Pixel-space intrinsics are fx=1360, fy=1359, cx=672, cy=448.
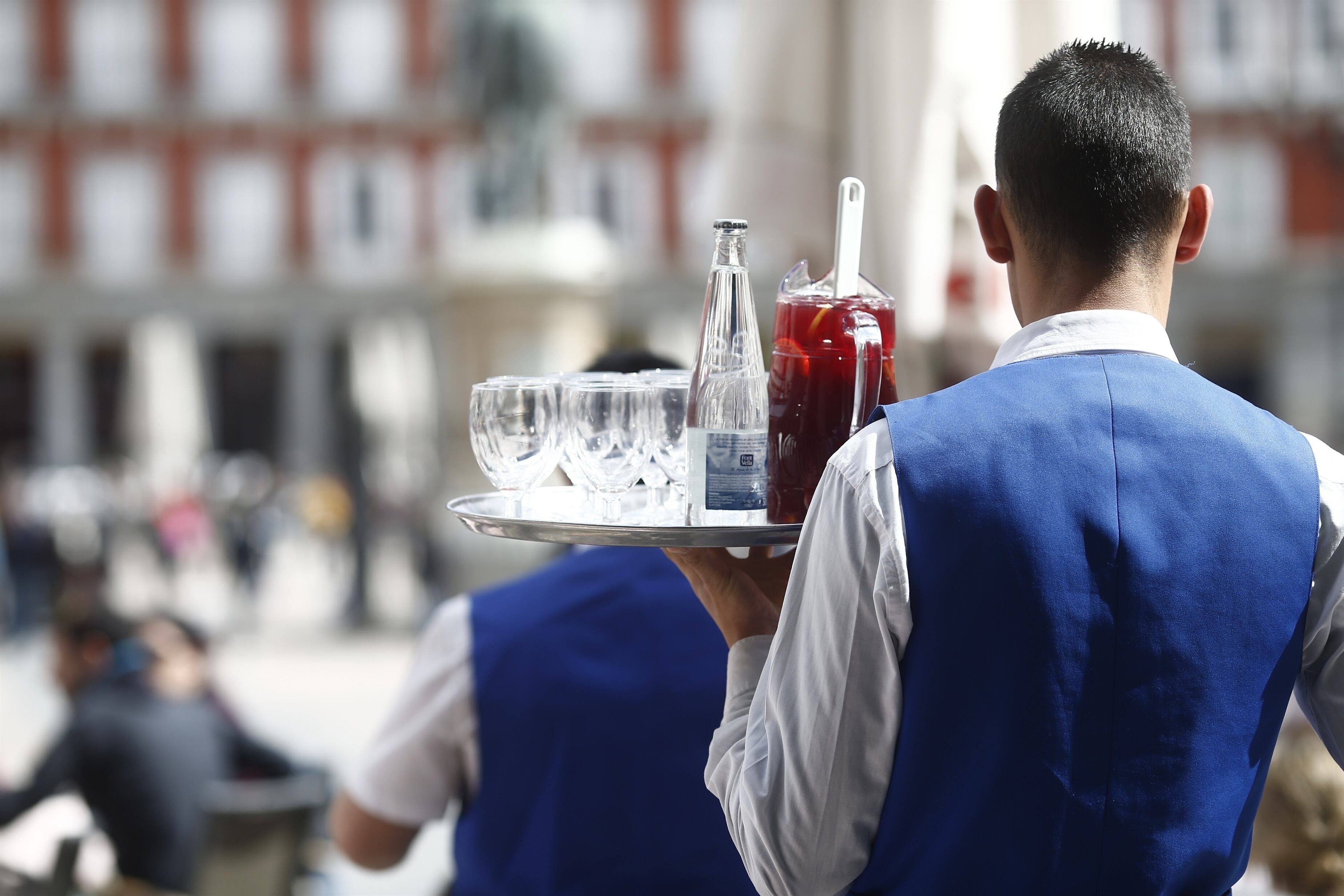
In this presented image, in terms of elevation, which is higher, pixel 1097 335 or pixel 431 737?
pixel 1097 335

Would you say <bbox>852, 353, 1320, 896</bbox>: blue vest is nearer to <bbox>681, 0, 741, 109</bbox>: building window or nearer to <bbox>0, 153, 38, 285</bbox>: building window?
<bbox>681, 0, 741, 109</bbox>: building window

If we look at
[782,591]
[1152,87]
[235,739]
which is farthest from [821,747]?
[235,739]

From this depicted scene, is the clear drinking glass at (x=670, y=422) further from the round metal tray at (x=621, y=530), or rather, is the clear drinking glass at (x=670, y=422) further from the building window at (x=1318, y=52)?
the building window at (x=1318, y=52)

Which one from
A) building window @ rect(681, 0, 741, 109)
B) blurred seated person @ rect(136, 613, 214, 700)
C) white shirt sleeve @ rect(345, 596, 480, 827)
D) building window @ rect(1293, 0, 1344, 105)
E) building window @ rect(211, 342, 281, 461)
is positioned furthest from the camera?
building window @ rect(211, 342, 281, 461)

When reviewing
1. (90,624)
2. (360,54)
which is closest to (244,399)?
(360,54)

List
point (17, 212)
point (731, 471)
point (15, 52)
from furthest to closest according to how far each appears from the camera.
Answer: point (17, 212) → point (15, 52) → point (731, 471)

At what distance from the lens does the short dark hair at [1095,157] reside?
1093 millimetres

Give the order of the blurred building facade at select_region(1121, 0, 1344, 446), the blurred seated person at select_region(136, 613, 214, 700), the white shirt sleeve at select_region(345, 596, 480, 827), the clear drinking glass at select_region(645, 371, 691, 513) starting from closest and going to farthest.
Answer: the clear drinking glass at select_region(645, 371, 691, 513), the white shirt sleeve at select_region(345, 596, 480, 827), the blurred seated person at select_region(136, 613, 214, 700), the blurred building facade at select_region(1121, 0, 1344, 446)

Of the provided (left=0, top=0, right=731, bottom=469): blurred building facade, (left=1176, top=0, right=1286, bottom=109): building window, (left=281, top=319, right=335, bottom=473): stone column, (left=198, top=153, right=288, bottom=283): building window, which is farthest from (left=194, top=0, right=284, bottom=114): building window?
(left=1176, top=0, right=1286, bottom=109): building window

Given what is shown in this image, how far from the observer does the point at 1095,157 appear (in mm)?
1092

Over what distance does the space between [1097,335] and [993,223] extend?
0.46 ft

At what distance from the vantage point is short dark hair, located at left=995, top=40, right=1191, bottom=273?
3.59 ft

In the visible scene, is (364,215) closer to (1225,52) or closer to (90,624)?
(1225,52)

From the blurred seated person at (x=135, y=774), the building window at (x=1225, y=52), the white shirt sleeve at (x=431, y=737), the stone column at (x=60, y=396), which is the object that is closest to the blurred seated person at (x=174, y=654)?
the blurred seated person at (x=135, y=774)
